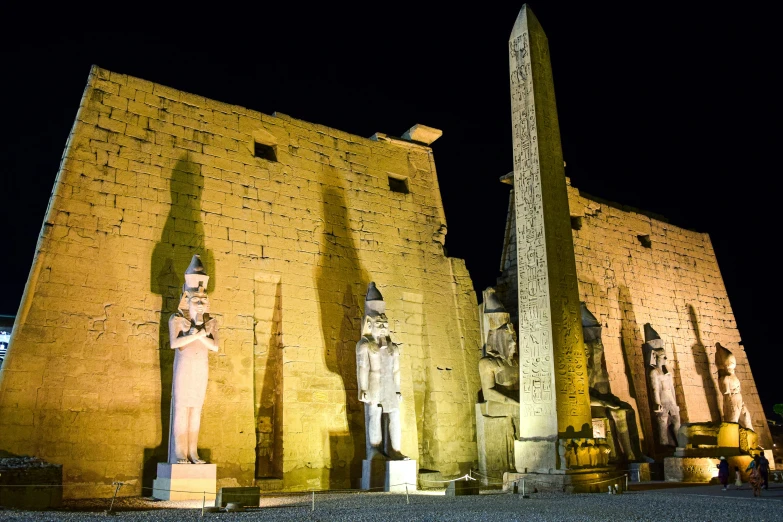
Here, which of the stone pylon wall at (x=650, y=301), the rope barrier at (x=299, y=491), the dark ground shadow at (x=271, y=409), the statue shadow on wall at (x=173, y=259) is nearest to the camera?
the rope barrier at (x=299, y=491)

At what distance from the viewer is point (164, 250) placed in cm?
880

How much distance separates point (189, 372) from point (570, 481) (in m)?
4.04

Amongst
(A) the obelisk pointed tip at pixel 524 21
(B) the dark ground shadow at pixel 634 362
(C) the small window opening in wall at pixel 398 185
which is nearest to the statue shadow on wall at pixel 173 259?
(C) the small window opening in wall at pixel 398 185

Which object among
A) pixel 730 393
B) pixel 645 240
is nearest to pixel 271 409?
pixel 730 393

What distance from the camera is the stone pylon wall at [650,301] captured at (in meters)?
13.8

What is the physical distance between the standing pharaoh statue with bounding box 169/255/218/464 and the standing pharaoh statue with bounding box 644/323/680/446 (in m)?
8.32

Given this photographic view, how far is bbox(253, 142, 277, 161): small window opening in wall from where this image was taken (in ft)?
33.9

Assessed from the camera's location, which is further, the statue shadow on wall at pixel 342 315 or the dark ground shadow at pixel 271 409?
the statue shadow on wall at pixel 342 315

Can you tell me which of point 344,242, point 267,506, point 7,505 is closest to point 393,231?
point 344,242

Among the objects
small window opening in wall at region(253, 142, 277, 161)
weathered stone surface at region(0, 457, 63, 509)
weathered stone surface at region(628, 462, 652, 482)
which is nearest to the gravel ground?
weathered stone surface at region(0, 457, 63, 509)

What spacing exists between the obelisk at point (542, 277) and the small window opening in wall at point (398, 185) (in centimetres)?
307

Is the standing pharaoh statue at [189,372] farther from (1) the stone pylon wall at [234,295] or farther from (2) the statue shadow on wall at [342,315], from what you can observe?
(2) the statue shadow on wall at [342,315]

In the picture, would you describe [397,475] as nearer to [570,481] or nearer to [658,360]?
[570,481]

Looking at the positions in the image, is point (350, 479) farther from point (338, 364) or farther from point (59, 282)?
point (59, 282)
